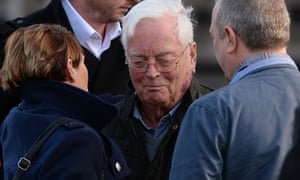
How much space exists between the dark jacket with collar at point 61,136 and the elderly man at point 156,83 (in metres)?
0.38

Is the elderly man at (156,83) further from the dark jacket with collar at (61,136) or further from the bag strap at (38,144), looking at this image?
the bag strap at (38,144)

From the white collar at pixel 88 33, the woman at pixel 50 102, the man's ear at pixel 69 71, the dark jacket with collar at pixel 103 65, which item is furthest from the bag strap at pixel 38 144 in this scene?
the white collar at pixel 88 33

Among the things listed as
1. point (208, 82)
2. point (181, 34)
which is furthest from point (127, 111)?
point (208, 82)

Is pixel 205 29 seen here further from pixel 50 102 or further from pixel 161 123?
pixel 50 102

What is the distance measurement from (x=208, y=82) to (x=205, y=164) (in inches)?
394

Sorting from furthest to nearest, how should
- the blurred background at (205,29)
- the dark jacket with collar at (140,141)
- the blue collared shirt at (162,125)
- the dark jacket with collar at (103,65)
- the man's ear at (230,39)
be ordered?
the blurred background at (205,29), the dark jacket with collar at (103,65), the blue collared shirt at (162,125), the dark jacket with collar at (140,141), the man's ear at (230,39)

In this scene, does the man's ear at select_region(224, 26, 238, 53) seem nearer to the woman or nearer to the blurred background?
the woman

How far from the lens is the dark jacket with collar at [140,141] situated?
166 inches

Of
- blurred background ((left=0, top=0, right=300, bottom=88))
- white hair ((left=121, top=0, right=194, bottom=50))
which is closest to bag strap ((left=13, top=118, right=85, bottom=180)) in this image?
white hair ((left=121, top=0, right=194, bottom=50))

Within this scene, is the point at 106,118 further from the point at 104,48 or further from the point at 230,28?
the point at 104,48

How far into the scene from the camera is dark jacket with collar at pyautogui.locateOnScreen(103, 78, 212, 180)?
4.22m

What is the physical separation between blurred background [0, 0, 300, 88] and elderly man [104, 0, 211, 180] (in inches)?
356

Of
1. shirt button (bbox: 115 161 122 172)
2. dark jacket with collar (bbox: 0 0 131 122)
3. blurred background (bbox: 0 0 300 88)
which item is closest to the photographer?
shirt button (bbox: 115 161 122 172)

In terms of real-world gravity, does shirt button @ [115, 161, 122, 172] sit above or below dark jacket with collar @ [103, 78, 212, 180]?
above
